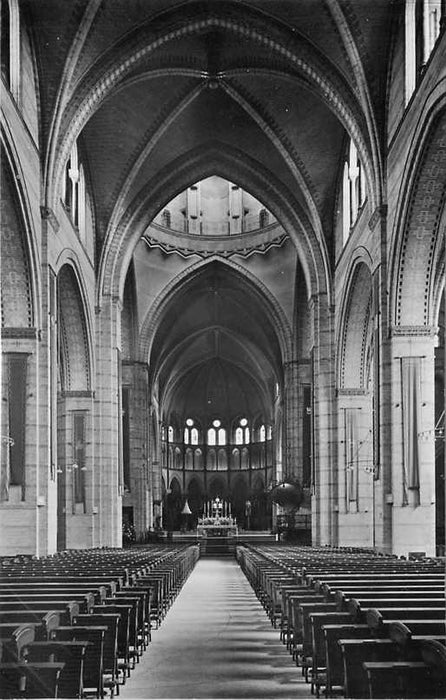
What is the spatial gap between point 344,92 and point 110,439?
50.8 feet

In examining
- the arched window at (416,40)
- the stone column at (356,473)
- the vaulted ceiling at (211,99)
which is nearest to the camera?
the arched window at (416,40)

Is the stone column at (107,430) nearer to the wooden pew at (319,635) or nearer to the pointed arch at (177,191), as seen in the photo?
the pointed arch at (177,191)

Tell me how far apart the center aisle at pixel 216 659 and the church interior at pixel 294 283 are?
66 millimetres

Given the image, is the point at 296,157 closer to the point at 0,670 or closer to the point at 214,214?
the point at 214,214

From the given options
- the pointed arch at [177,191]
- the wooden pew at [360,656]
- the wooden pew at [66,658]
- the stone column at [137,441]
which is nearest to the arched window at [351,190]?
the pointed arch at [177,191]

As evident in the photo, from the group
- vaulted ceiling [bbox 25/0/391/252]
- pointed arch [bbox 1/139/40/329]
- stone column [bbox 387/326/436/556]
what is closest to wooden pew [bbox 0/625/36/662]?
pointed arch [bbox 1/139/40/329]

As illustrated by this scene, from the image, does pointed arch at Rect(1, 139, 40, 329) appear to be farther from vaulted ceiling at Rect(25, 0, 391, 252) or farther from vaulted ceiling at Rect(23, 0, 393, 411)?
vaulted ceiling at Rect(25, 0, 391, 252)

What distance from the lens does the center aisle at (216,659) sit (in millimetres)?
9867

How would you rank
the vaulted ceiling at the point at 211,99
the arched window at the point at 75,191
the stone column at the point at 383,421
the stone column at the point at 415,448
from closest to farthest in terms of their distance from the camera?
the stone column at the point at 415,448 → the stone column at the point at 383,421 → the vaulted ceiling at the point at 211,99 → the arched window at the point at 75,191

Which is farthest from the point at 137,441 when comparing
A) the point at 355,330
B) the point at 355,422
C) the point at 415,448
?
the point at 415,448

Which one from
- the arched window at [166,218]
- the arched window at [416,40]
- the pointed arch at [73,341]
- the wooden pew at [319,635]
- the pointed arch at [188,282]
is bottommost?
the wooden pew at [319,635]

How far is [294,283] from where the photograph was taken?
45312mm

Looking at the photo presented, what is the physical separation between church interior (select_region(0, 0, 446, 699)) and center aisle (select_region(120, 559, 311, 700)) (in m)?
0.07

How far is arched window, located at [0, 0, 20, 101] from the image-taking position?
803 inches
